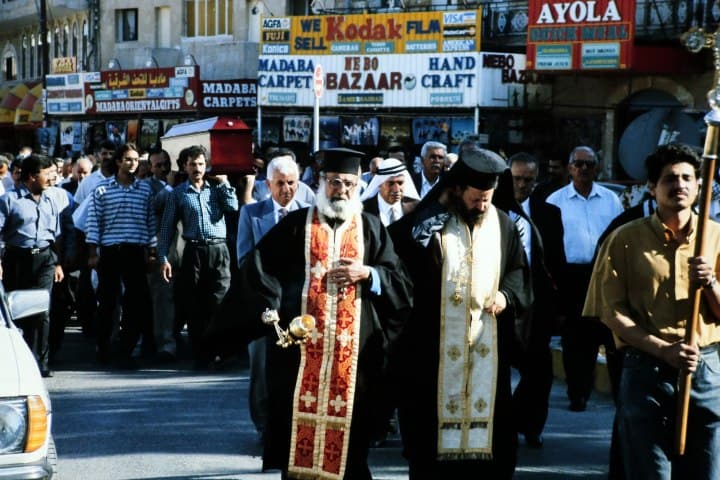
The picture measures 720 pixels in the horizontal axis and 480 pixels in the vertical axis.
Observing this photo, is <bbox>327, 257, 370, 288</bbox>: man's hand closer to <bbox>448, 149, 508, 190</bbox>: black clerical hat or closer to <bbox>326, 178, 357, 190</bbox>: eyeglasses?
<bbox>326, 178, 357, 190</bbox>: eyeglasses

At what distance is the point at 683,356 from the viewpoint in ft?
16.6

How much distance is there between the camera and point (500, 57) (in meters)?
27.2

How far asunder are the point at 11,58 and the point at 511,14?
96.2 ft

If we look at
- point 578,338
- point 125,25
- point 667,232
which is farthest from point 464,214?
point 125,25

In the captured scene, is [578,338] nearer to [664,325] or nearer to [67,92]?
[664,325]

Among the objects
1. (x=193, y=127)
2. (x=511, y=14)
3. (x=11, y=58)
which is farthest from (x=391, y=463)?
(x=11, y=58)

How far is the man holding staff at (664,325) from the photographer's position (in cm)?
517

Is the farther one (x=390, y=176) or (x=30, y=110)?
(x=30, y=110)

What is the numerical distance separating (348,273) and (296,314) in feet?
1.16

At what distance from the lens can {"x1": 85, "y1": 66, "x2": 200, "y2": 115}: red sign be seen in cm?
3288

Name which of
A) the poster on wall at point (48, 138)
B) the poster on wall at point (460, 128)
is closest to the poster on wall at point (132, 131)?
the poster on wall at point (48, 138)

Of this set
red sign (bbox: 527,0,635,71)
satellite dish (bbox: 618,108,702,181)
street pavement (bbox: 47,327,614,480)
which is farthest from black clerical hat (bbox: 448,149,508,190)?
red sign (bbox: 527,0,635,71)

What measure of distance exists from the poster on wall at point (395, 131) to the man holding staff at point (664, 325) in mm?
23485

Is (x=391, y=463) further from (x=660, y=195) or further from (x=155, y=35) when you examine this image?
(x=155, y=35)
